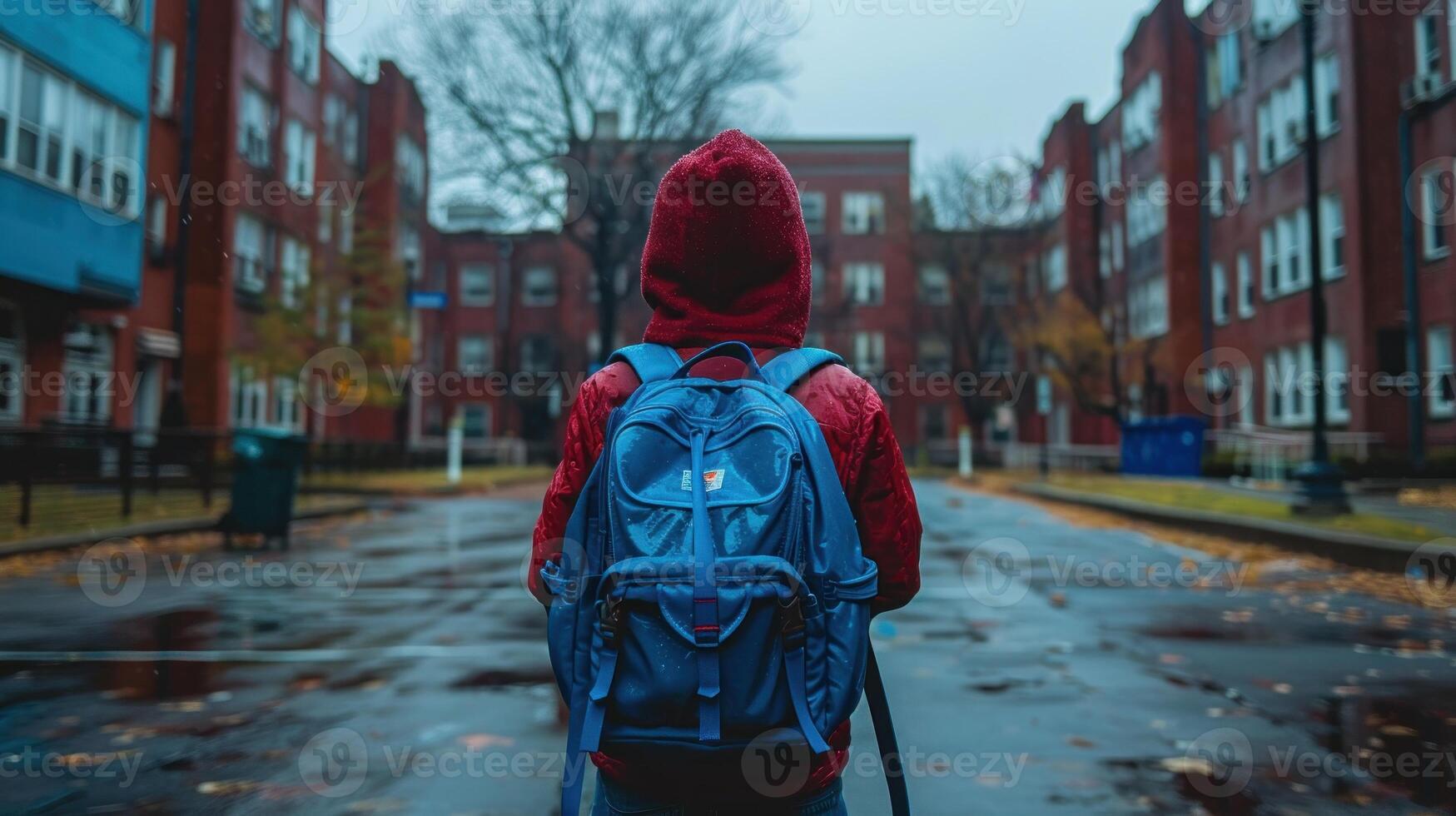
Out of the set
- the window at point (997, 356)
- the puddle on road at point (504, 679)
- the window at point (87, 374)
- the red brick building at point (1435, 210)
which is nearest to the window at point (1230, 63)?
the red brick building at point (1435, 210)

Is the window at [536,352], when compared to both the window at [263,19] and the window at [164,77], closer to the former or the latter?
the window at [263,19]

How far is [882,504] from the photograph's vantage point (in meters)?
2.02

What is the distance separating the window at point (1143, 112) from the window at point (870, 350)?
1787 centimetres

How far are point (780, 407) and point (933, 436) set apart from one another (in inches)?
2114

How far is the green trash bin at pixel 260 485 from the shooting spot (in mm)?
12438

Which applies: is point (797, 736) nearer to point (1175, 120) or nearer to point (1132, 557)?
point (1132, 557)

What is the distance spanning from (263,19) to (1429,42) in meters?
28.5

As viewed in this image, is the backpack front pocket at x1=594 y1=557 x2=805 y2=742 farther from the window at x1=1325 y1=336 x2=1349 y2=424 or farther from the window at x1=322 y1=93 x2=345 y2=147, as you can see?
the window at x1=322 y1=93 x2=345 y2=147

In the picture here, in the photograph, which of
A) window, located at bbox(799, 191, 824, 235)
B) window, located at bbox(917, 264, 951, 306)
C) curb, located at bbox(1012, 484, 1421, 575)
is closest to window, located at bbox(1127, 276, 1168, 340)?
window, located at bbox(917, 264, 951, 306)

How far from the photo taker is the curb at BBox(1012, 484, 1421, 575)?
10.3 meters

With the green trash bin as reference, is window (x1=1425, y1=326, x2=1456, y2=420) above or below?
above

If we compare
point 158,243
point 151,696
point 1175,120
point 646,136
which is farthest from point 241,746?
point 1175,120

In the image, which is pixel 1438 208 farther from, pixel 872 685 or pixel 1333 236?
pixel 872 685

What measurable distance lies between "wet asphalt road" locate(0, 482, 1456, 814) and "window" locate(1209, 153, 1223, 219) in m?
26.1
